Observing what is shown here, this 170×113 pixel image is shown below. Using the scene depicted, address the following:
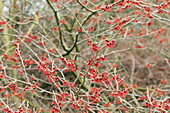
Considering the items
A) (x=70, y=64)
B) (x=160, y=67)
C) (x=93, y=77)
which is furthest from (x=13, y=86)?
(x=160, y=67)

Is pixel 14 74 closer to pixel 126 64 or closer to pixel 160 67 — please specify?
pixel 126 64

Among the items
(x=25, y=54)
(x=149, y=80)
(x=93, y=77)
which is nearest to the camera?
(x=93, y=77)

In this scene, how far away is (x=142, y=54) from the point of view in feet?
32.4

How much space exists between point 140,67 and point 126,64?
626 millimetres

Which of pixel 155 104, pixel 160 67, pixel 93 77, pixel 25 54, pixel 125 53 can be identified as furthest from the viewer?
pixel 125 53

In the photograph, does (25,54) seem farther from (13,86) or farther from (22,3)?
(13,86)

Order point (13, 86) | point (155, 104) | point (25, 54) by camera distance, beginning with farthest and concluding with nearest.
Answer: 1. point (25, 54)
2. point (13, 86)
3. point (155, 104)

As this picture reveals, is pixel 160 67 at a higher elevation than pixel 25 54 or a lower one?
lower

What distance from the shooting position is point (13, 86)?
9.77ft

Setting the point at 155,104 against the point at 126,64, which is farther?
the point at 126,64

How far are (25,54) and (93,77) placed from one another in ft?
14.2

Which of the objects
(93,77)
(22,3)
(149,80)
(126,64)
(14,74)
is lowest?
(149,80)

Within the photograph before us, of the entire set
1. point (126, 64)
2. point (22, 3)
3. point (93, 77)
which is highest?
point (22, 3)

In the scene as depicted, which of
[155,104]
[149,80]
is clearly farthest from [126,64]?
[155,104]
